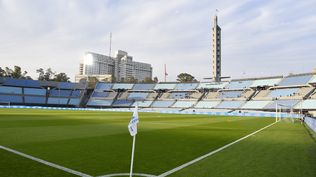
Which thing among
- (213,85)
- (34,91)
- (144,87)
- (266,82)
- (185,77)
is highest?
(185,77)

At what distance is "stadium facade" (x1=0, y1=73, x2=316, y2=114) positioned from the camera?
78.9 metres

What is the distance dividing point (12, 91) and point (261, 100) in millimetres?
89372

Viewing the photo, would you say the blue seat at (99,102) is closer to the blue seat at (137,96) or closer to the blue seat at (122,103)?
the blue seat at (122,103)

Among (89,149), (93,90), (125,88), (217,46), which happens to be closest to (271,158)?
(89,149)

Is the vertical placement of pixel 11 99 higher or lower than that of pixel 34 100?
higher

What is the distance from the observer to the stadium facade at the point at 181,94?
78875 mm

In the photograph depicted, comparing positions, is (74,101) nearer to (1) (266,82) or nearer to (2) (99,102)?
(2) (99,102)

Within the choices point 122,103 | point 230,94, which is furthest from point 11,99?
point 230,94

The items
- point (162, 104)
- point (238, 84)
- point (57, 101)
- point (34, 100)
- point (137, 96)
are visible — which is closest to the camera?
point (238, 84)

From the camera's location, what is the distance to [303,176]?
8.09 m

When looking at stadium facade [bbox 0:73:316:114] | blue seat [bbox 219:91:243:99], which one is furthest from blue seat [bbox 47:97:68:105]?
blue seat [bbox 219:91:243:99]

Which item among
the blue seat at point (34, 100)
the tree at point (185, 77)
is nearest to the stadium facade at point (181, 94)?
the blue seat at point (34, 100)

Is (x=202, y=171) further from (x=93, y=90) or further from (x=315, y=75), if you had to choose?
(x=93, y=90)

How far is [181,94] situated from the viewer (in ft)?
350
